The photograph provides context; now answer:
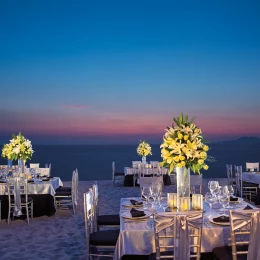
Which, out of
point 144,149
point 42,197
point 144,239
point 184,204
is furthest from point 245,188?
point 144,239

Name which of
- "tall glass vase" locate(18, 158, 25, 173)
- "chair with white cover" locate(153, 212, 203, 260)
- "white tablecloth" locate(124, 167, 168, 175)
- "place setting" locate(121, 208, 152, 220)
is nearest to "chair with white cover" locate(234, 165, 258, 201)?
"white tablecloth" locate(124, 167, 168, 175)

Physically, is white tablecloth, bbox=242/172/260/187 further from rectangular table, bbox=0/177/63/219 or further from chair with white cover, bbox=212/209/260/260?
chair with white cover, bbox=212/209/260/260

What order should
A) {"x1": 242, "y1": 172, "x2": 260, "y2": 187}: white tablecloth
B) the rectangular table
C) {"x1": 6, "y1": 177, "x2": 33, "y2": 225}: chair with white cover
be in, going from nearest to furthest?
{"x1": 6, "y1": 177, "x2": 33, "y2": 225}: chair with white cover → the rectangular table → {"x1": 242, "y1": 172, "x2": 260, "y2": 187}: white tablecloth

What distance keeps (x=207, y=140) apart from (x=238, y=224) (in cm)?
115

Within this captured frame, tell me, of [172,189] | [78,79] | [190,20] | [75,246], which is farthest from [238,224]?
[78,79]

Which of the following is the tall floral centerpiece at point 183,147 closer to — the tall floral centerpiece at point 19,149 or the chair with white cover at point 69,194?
the chair with white cover at point 69,194

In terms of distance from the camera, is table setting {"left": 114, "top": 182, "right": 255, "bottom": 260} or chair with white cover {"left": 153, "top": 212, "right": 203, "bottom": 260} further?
table setting {"left": 114, "top": 182, "right": 255, "bottom": 260}

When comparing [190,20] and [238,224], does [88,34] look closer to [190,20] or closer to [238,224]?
[190,20]

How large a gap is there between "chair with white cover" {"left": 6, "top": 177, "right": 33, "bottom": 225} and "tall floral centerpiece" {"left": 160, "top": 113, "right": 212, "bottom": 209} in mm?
3904

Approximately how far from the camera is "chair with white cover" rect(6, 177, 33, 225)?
7.06 meters

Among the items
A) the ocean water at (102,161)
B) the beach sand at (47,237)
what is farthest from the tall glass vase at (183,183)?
the ocean water at (102,161)

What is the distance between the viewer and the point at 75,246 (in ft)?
19.0

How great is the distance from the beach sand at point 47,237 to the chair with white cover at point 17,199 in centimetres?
22

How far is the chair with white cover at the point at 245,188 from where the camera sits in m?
9.12
